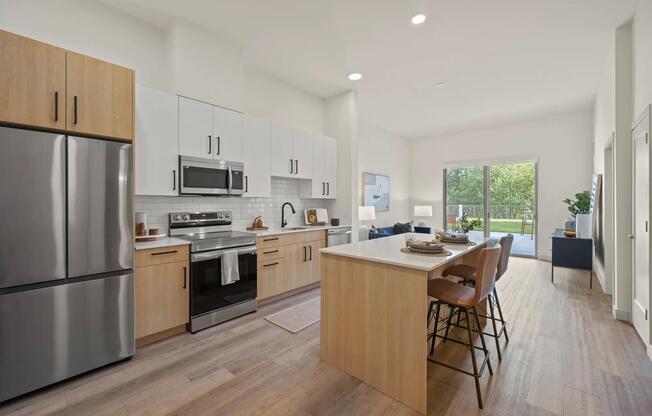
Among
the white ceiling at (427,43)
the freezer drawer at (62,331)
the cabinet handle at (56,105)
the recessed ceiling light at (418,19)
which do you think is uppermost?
the white ceiling at (427,43)

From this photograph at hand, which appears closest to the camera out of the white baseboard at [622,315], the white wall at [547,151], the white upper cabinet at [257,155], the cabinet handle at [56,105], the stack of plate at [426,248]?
the cabinet handle at [56,105]

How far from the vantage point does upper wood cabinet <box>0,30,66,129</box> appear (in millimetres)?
1789

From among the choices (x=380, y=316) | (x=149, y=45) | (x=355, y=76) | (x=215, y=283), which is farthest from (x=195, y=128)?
(x=380, y=316)

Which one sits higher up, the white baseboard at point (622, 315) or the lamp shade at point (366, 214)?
the lamp shade at point (366, 214)

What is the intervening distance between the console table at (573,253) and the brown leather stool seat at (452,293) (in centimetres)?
349

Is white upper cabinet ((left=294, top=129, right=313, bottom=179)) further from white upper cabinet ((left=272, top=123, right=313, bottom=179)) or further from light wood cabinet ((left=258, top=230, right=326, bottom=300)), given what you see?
light wood cabinet ((left=258, top=230, right=326, bottom=300))

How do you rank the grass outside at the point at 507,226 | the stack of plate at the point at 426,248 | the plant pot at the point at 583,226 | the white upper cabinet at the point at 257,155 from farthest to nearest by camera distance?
the grass outside at the point at 507,226, the plant pot at the point at 583,226, the white upper cabinet at the point at 257,155, the stack of plate at the point at 426,248

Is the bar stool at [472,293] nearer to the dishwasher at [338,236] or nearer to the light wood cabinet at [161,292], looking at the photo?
the light wood cabinet at [161,292]

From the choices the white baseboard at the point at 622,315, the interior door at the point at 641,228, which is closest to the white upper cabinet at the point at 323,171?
the interior door at the point at 641,228

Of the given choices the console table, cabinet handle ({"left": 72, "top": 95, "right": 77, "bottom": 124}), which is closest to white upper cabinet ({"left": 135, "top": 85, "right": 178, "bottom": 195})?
cabinet handle ({"left": 72, "top": 95, "right": 77, "bottom": 124})

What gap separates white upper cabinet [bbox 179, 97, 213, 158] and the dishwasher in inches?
79.8

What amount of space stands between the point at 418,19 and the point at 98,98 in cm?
292

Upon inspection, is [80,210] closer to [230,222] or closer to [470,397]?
[230,222]

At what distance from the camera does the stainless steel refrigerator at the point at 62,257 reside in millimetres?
1795
